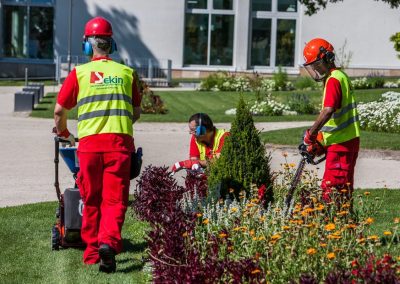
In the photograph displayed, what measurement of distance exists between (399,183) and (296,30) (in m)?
31.5

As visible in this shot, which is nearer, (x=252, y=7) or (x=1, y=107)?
(x=1, y=107)

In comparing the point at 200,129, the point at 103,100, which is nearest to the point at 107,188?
the point at 103,100

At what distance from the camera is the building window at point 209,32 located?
44.5 m

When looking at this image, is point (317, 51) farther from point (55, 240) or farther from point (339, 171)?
point (55, 240)

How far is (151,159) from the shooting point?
1605 centimetres

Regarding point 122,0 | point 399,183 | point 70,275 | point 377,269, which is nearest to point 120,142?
point 70,275

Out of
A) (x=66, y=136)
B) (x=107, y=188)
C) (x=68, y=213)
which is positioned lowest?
(x=68, y=213)

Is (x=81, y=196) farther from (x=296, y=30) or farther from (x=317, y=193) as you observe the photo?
(x=296, y=30)

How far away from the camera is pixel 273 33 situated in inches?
1766

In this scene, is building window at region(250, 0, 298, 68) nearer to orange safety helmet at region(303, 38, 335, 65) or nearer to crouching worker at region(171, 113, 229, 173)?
crouching worker at region(171, 113, 229, 173)

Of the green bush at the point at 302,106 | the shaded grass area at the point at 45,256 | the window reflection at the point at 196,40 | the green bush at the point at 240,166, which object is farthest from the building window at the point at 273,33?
the green bush at the point at 240,166

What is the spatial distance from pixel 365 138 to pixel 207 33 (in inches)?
1053

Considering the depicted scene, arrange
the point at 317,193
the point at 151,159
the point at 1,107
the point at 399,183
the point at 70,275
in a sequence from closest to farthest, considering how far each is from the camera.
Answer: the point at 70,275, the point at 317,193, the point at 399,183, the point at 151,159, the point at 1,107

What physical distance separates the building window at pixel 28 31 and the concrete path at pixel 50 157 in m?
20.7
